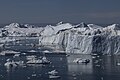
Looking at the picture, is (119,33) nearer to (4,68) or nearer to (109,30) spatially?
(109,30)

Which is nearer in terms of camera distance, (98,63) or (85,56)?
(98,63)

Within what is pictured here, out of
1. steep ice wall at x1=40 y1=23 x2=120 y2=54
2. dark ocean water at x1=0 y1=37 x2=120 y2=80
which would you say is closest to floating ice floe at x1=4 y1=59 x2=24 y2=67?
dark ocean water at x1=0 y1=37 x2=120 y2=80

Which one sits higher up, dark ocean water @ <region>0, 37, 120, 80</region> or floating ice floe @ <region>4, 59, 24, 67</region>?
floating ice floe @ <region>4, 59, 24, 67</region>

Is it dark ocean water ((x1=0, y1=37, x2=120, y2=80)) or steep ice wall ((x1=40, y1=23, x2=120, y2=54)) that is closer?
dark ocean water ((x1=0, y1=37, x2=120, y2=80))

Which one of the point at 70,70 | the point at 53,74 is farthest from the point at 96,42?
the point at 53,74

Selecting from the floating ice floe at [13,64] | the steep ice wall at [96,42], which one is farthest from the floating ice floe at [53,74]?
the steep ice wall at [96,42]

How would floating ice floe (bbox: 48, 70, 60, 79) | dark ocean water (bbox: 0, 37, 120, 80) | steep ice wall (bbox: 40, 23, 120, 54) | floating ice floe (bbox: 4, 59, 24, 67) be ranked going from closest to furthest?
floating ice floe (bbox: 48, 70, 60, 79)
dark ocean water (bbox: 0, 37, 120, 80)
floating ice floe (bbox: 4, 59, 24, 67)
steep ice wall (bbox: 40, 23, 120, 54)

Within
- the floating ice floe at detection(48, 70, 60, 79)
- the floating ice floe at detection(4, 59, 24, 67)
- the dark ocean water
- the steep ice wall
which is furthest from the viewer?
the steep ice wall

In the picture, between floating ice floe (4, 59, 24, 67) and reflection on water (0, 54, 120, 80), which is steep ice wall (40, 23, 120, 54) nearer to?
reflection on water (0, 54, 120, 80)

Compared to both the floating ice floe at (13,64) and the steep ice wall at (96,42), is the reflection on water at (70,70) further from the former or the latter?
the steep ice wall at (96,42)

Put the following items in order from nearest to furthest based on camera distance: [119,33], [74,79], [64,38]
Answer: [74,79]
[119,33]
[64,38]

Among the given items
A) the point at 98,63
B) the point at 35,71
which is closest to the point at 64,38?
the point at 98,63
